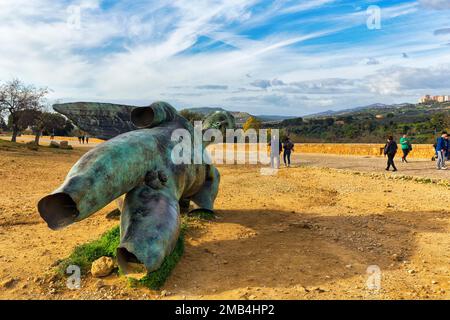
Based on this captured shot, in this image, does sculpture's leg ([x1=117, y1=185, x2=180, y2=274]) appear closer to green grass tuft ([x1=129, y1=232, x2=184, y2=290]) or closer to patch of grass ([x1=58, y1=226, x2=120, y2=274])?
green grass tuft ([x1=129, y1=232, x2=184, y2=290])

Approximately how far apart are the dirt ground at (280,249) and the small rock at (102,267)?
0.31ft

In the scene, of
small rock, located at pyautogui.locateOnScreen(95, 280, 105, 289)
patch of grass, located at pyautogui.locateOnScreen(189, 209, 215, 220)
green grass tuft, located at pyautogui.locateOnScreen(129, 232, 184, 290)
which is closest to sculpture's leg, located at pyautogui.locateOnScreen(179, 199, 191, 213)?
patch of grass, located at pyautogui.locateOnScreen(189, 209, 215, 220)

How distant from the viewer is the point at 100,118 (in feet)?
23.2

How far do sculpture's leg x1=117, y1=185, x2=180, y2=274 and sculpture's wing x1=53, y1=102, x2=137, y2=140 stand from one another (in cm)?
217

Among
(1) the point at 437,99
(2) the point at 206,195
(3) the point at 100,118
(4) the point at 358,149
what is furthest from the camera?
(1) the point at 437,99

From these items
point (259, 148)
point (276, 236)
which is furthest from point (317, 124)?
point (276, 236)

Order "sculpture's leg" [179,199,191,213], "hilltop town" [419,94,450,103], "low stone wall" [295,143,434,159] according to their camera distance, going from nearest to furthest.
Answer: "sculpture's leg" [179,199,191,213]
"low stone wall" [295,143,434,159]
"hilltop town" [419,94,450,103]

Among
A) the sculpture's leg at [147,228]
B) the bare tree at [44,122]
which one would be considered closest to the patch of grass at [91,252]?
the sculpture's leg at [147,228]

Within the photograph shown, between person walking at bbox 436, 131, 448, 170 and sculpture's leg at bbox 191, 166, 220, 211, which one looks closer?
sculpture's leg at bbox 191, 166, 220, 211

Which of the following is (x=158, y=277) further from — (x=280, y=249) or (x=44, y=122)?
(x=44, y=122)

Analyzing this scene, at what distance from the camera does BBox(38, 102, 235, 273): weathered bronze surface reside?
4273 mm

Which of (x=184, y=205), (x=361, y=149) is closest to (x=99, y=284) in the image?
(x=184, y=205)

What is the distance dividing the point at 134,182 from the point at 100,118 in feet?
8.11

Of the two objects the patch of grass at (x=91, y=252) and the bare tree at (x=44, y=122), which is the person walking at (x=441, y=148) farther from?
the bare tree at (x=44, y=122)
